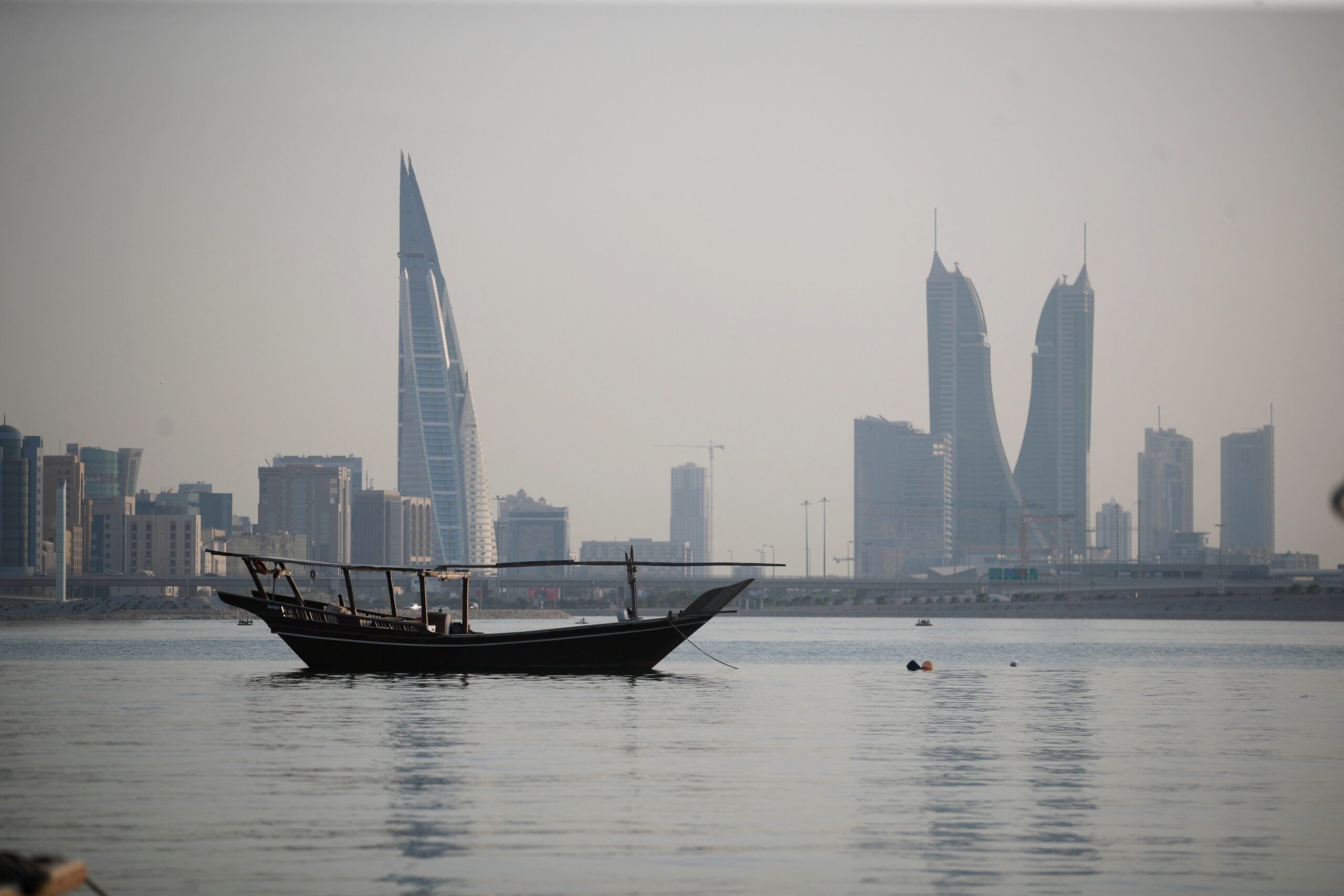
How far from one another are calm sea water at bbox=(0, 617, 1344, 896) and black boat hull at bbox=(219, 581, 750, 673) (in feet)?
8.48

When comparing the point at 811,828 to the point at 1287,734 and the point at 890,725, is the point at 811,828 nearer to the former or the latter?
the point at 890,725

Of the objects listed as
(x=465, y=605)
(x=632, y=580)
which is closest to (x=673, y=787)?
(x=632, y=580)

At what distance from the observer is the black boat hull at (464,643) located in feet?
200

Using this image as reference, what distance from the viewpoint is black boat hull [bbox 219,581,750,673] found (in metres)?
61.0

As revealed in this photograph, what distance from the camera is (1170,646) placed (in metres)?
111

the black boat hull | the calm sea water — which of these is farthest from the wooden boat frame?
the calm sea water

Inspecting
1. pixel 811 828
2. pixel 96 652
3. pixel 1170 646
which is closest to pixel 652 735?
pixel 811 828

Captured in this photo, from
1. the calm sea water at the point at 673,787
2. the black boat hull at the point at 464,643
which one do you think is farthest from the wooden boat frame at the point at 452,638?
the calm sea water at the point at 673,787

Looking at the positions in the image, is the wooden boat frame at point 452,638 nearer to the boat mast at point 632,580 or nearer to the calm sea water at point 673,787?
the boat mast at point 632,580

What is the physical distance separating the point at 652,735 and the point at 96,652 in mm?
71174

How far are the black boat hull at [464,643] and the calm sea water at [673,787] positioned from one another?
259 centimetres

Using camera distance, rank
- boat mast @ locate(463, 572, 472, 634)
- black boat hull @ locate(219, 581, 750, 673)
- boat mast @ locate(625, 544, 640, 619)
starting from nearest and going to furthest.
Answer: boat mast @ locate(625, 544, 640, 619), black boat hull @ locate(219, 581, 750, 673), boat mast @ locate(463, 572, 472, 634)

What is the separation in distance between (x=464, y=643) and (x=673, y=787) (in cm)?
3551

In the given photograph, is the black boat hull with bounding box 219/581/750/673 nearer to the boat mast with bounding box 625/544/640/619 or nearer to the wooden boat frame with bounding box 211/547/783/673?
the wooden boat frame with bounding box 211/547/783/673
